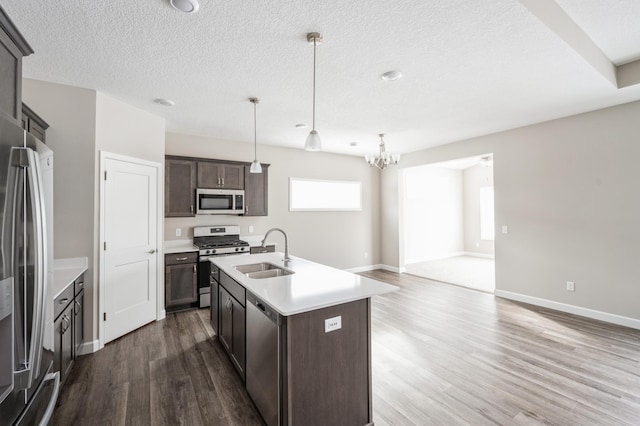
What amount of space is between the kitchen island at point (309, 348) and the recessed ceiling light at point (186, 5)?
74.2 inches

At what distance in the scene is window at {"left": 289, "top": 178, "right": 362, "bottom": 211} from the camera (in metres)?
5.90

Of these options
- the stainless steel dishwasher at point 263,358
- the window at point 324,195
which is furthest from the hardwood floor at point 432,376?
the window at point 324,195

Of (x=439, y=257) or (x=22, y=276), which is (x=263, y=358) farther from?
(x=439, y=257)

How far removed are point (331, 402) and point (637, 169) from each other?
4.47 metres

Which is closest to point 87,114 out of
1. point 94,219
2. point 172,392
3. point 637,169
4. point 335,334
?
point 94,219

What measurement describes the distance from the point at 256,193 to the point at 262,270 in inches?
95.8

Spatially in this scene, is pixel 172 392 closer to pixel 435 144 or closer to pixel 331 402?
pixel 331 402

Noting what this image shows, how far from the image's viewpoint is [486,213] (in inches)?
346

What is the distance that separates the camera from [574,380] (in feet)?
7.85

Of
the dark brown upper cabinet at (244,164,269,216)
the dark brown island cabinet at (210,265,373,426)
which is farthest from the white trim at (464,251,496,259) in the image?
the dark brown island cabinet at (210,265,373,426)

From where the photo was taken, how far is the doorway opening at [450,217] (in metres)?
7.94

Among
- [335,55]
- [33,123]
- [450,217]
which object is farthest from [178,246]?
[450,217]

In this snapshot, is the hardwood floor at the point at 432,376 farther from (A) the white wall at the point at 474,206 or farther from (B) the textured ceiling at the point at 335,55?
(A) the white wall at the point at 474,206

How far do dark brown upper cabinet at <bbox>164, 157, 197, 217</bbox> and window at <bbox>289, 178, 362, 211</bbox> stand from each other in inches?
75.5
